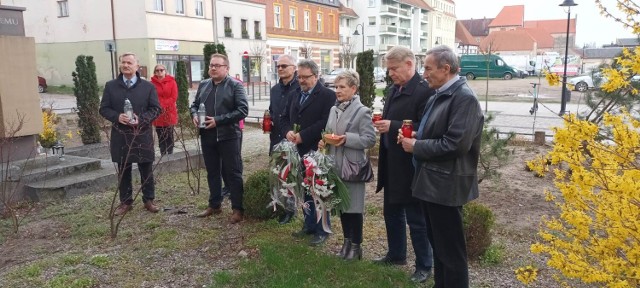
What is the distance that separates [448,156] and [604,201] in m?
0.90

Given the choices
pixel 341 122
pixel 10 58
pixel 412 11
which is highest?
pixel 412 11

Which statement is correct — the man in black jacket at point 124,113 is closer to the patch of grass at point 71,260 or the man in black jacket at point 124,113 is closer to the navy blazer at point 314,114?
the patch of grass at point 71,260

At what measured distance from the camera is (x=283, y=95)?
5066 millimetres

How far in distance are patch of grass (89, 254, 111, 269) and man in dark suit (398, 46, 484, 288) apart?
2.63m

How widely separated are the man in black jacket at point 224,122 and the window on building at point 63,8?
98.7ft

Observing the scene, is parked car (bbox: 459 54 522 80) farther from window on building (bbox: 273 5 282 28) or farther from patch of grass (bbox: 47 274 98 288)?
patch of grass (bbox: 47 274 98 288)

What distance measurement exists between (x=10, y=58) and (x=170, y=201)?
284 cm

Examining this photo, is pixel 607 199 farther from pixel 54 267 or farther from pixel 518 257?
pixel 54 267

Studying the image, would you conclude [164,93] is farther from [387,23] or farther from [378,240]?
[387,23]

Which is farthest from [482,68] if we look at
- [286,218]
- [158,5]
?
[286,218]

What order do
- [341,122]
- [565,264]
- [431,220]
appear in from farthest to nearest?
[341,122] < [431,220] < [565,264]

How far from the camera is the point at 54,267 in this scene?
3.99m

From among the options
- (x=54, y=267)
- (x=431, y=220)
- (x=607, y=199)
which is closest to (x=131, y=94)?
A: (x=54, y=267)

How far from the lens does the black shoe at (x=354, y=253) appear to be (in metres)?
4.09
